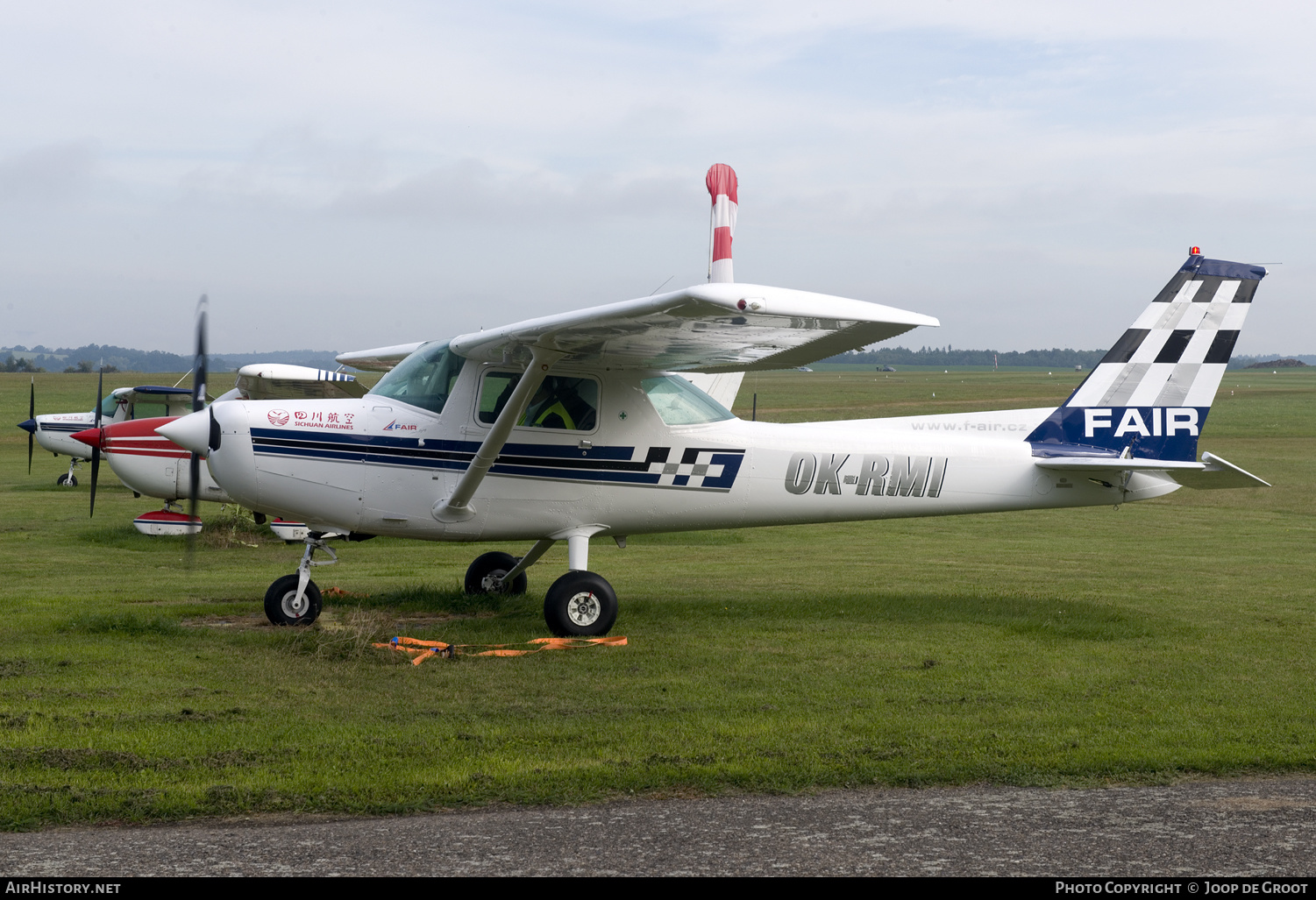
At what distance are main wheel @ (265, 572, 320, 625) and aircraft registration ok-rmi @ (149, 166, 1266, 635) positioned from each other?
0.05 ft

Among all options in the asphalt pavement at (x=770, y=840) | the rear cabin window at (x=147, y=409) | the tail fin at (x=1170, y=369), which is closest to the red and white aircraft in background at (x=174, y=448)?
the rear cabin window at (x=147, y=409)

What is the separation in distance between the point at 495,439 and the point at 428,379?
1087 mm

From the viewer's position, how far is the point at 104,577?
43.8 feet

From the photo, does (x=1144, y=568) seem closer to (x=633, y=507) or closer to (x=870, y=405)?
(x=633, y=507)

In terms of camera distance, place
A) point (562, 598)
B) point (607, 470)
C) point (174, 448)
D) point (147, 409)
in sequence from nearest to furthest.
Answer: point (562, 598) < point (607, 470) < point (174, 448) < point (147, 409)

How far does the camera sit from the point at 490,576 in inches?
458

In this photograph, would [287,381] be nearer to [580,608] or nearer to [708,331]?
[580,608]

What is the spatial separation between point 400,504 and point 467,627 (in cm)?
123

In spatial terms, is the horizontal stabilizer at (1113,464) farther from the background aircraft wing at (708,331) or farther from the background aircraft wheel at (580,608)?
the background aircraft wheel at (580,608)

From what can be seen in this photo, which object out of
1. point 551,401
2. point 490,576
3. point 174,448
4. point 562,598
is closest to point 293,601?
point 490,576

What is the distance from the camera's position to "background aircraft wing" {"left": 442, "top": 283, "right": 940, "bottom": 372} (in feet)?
23.0

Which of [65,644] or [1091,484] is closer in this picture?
[65,644]

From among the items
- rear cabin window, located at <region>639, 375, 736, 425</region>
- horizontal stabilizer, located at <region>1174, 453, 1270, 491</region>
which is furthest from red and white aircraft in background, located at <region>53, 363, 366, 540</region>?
horizontal stabilizer, located at <region>1174, 453, 1270, 491</region>
